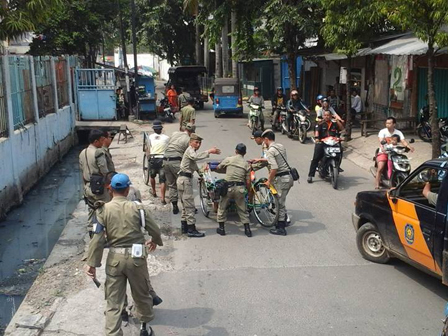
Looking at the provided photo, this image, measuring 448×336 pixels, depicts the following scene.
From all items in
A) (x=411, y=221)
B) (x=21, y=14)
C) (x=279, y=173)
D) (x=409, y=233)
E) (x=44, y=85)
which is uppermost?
(x=21, y=14)

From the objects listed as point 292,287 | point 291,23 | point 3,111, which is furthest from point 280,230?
point 291,23

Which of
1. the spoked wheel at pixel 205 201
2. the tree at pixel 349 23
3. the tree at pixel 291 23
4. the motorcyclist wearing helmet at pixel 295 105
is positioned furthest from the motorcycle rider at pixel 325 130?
the tree at pixel 291 23

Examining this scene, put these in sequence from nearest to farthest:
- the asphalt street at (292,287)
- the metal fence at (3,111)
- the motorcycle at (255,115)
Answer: the asphalt street at (292,287) < the metal fence at (3,111) < the motorcycle at (255,115)

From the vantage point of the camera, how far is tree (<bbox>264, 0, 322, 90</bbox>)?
19297 mm

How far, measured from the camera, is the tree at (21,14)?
41.3ft

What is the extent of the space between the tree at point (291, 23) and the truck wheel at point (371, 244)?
13.0 meters

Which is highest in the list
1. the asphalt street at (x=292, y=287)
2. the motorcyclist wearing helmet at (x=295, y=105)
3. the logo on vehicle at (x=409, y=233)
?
the motorcyclist wearing helmet at (x=295, y=105)

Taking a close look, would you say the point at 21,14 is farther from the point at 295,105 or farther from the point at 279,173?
the point at 295,105

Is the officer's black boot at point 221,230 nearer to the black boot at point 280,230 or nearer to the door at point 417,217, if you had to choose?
the black boot at point 280,230

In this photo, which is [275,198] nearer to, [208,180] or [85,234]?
[208,180]

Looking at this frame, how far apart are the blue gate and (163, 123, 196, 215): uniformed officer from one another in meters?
14.7

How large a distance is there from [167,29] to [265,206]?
122 ft

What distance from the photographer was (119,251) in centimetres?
510

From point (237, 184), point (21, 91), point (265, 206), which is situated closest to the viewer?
point (237, 184)
